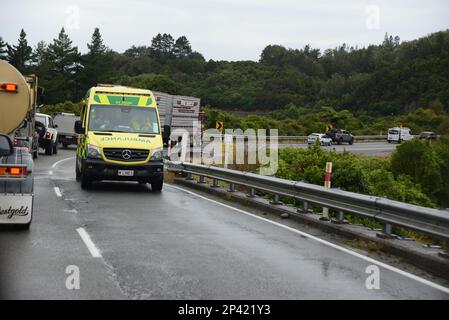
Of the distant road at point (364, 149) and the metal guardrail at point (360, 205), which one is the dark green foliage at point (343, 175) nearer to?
the metal guardrail at point (360, 205)

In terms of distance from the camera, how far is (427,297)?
23.1 feet

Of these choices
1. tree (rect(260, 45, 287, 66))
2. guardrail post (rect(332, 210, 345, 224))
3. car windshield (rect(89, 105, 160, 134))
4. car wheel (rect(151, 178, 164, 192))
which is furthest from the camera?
A: tree (rect(260, 45, 287, 66))

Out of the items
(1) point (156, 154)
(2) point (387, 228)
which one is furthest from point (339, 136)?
(2) point (387, 228)

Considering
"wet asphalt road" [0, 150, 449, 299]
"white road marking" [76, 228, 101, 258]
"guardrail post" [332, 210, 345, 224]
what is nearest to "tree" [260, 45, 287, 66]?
"guardrail post" [332, 210, 345, 224]

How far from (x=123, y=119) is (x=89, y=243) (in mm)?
8852

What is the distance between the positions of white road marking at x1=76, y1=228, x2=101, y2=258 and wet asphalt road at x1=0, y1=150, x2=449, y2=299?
0.07 metres

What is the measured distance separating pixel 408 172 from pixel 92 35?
8185 centimetres

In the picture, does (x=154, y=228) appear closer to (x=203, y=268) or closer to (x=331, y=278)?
(x=203, y=268)

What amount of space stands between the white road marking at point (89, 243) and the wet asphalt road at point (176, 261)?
74mm

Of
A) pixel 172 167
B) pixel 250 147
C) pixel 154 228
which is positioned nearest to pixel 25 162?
pixel 154 228

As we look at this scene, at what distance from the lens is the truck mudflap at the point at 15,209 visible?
33.5 ft

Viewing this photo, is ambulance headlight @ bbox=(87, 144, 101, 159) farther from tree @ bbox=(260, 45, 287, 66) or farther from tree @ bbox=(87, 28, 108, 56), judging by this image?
tree @ bbox=(260, 45, 287, 66)

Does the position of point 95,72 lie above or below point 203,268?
above

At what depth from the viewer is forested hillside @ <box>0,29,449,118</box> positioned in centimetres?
10588
